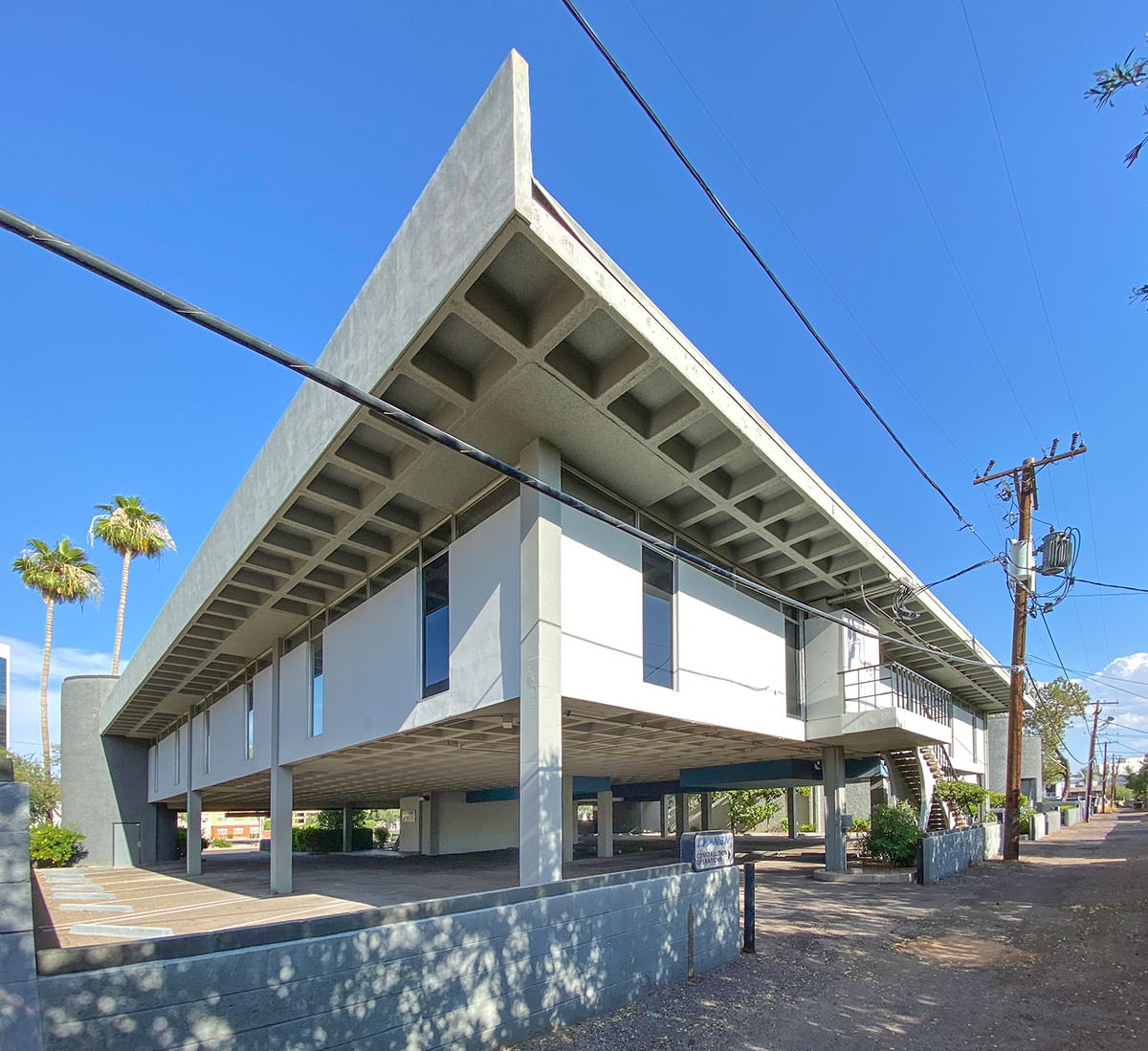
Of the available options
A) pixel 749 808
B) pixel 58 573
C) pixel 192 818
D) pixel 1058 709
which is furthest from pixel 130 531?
pixel 1058 709

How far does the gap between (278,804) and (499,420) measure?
43.8 ft

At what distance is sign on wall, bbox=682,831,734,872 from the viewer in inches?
387

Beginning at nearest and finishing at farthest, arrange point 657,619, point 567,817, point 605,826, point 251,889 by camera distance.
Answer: point 657,619, point 251,889, point 567,817, point 605,826

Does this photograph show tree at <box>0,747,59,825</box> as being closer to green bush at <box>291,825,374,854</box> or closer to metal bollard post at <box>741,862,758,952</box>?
green bush at <box>291,825,374,854</box>

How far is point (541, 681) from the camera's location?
33.6ft

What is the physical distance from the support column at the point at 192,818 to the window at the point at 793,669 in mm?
22315

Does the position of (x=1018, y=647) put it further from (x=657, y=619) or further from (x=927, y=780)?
(x=657, y=619)

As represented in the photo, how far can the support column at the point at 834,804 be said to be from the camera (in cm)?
1900

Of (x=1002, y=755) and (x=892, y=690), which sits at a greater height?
(x=892, y=690)

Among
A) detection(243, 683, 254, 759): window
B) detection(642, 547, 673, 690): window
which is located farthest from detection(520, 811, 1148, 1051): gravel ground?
detection(243, 683, 254, 759): window

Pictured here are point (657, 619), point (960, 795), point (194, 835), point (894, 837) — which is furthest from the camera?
point (194, 835)

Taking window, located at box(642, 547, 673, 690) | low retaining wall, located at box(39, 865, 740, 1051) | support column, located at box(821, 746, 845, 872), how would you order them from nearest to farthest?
low retaining wall, located at box(39, 865, 740, 1051) → window, located at box(642, 547, 673, 690) → support column, located at box(821, 746, 845, 872)

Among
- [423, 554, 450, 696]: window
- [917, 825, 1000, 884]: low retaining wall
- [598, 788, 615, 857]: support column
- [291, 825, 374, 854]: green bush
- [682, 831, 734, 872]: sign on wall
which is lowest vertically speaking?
[291, 825, 374, 854]: green bush

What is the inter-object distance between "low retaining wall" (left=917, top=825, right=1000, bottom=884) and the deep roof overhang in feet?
19.5
